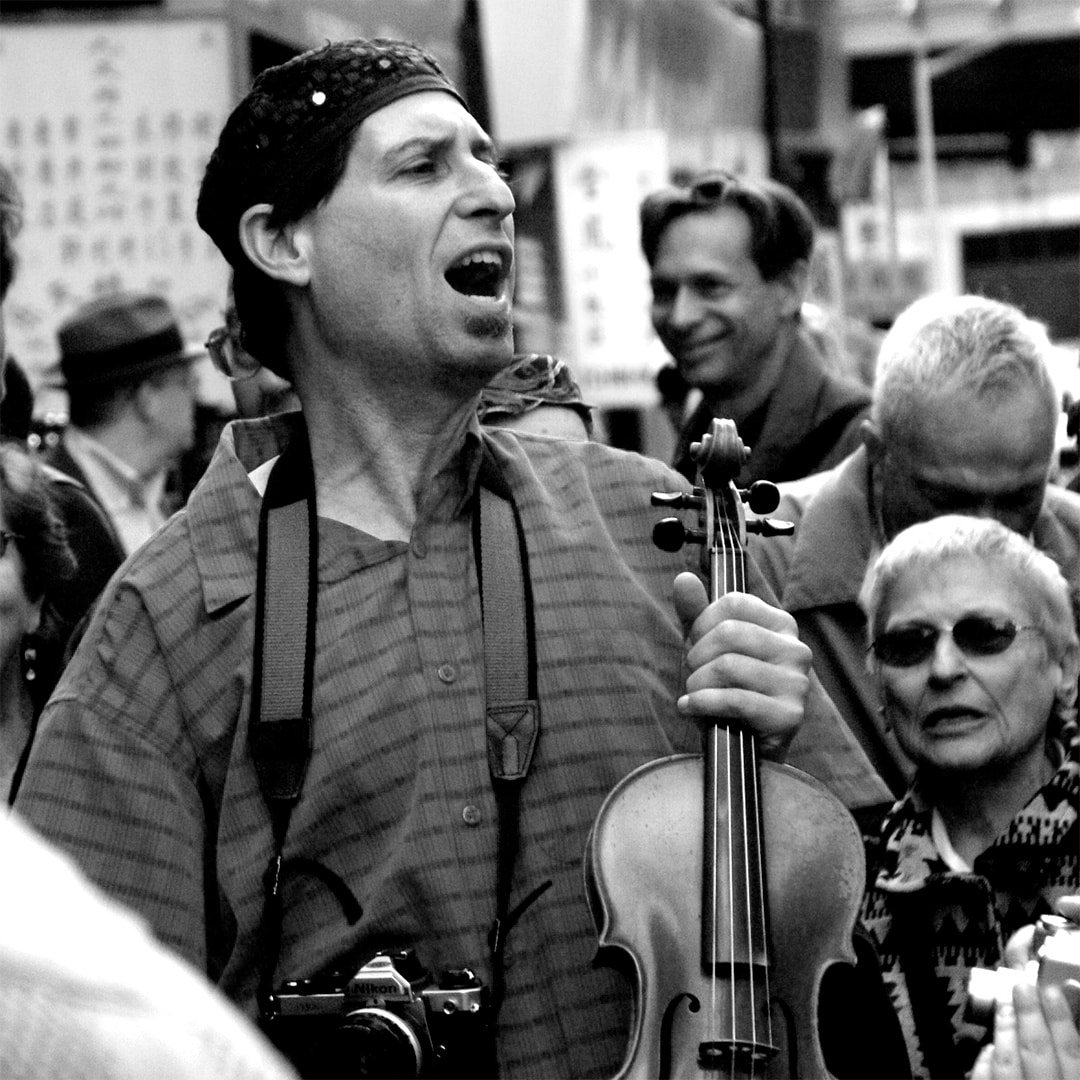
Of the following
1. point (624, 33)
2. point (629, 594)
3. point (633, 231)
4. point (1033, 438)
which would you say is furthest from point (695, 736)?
point (624, 33)

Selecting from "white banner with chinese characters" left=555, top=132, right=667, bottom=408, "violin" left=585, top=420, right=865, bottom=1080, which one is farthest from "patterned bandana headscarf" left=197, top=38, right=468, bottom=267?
"white banner with chinese characters" left=555, top=132, right=667, bottom=408

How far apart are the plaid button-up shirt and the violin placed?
0.16 m

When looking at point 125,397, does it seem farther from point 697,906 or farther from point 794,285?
point 697,906

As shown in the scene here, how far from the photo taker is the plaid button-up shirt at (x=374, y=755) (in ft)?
8.93

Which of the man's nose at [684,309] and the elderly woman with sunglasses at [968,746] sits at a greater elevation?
the man's nose at [684,309]

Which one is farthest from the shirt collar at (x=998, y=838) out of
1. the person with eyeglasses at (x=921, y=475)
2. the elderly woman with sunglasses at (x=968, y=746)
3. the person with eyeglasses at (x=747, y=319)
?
the person with eyeglasses at (x=747, y=319)

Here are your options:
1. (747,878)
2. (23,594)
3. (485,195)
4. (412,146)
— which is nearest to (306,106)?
(412,146)

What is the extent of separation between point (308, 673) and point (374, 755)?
0.44ft

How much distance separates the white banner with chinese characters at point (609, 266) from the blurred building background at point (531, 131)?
1 cm

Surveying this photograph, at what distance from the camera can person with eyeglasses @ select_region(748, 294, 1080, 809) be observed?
12.9ft

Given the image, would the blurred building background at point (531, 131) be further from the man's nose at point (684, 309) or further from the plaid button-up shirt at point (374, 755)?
the plaid button-up shirt at point (374, 755)

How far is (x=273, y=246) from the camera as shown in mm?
3105

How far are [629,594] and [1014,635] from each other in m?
0.89

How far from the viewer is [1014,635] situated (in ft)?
11.6
